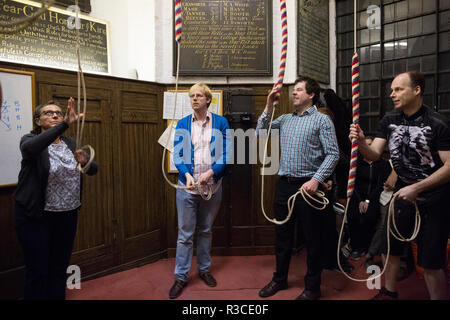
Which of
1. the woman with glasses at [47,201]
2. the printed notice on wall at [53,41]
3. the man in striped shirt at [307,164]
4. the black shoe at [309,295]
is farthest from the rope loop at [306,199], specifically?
the printed notice on wall at [53,41]

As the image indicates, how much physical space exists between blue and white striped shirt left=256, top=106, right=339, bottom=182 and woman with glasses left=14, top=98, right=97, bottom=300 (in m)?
1.32

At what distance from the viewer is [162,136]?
3.15m

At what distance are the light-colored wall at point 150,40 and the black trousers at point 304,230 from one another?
4.49ft

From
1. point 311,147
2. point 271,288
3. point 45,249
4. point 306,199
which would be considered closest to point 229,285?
point 271,288

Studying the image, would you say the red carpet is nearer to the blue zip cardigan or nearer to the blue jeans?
the blue jeans

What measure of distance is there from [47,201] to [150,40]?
2009 mm

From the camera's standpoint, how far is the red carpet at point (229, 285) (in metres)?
2.42

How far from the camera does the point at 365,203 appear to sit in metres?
3.04

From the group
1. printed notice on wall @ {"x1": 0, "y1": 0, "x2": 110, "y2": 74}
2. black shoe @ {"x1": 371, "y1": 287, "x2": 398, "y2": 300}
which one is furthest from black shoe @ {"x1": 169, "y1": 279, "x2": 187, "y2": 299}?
printed notice on wall @ {"x1": 0, "y1": 0, "x2": 110, "y2": 74}

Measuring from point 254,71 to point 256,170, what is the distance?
0.98 m

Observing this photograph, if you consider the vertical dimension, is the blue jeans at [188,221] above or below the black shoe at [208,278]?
above

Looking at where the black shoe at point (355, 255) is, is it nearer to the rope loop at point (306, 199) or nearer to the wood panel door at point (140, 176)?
the rope loop at point (306, 199)

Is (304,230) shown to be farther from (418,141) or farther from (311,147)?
(418,141)
